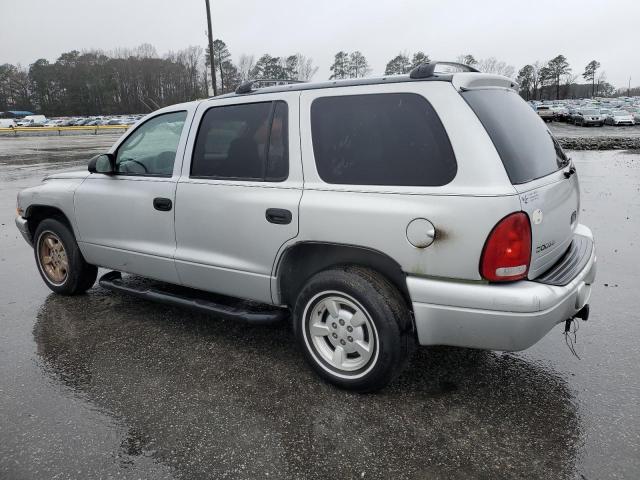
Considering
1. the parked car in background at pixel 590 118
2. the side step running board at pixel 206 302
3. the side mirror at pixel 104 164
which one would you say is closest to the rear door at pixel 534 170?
the side step running board at pixel 206 302

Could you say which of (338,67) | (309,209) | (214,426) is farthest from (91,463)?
(338,67)

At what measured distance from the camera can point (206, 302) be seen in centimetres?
385

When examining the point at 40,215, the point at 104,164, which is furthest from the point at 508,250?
the point at 40,215

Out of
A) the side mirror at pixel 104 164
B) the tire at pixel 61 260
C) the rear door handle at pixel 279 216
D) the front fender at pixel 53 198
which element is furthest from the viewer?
the tire at pixel 61 260

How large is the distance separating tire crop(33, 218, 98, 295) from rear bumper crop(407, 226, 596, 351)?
11.1 feet

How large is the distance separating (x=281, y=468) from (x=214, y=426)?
54 cm

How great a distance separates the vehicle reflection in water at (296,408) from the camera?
259cm

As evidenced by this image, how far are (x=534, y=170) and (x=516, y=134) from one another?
0.23m

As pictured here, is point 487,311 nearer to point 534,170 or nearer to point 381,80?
point 534,170

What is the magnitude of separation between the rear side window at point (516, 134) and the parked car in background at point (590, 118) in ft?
142

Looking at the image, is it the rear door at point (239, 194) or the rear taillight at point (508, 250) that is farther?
the rear door at point (239, 194)

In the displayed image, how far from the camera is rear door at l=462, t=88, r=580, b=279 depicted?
276 cm

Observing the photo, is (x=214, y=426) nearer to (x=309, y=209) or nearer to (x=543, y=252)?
(x=309, y=209)

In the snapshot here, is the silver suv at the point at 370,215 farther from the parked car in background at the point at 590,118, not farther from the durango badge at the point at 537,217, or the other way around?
the parked car in background at the point at 590,118
